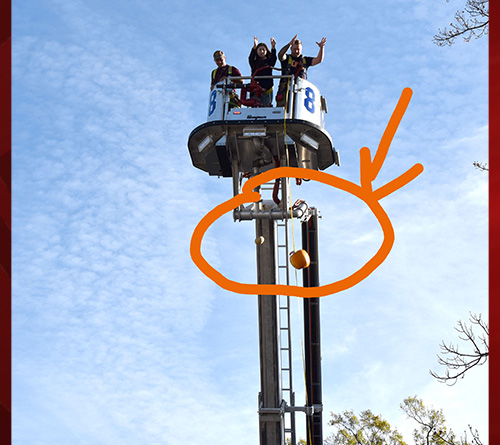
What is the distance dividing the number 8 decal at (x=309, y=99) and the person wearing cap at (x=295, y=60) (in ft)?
1.28

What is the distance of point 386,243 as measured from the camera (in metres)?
8.45

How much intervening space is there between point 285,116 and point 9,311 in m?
6.50

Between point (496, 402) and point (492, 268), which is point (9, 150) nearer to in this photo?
point (492, 268)

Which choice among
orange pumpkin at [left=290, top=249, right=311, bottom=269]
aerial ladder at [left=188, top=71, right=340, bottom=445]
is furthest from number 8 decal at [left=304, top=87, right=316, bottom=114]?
orange pumpkin at [left=290, top=249, right=311, bottom=269]

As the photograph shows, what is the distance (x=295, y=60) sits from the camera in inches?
520

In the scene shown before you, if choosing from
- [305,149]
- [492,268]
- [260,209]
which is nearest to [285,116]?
[305,149]

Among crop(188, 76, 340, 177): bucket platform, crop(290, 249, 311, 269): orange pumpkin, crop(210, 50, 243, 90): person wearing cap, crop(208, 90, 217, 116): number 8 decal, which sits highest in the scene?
crop(210, 50, 243, 90): person wearing cap

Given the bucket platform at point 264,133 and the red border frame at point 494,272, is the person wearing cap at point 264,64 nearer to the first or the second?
the bucket platform at point 264,133

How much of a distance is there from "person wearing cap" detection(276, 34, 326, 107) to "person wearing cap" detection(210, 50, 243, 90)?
82 cm

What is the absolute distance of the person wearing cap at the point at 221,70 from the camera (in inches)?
524

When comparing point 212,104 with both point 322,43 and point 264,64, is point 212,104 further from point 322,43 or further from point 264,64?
point 322,43

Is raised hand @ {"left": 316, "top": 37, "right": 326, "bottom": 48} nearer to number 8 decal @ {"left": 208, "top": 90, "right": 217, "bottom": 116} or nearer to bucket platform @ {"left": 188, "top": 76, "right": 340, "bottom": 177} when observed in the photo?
bucket platform @ {"left": 188, "top": 76, "right": 340, "bottom": 177}

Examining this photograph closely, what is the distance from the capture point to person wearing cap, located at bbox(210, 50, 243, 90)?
13320mm

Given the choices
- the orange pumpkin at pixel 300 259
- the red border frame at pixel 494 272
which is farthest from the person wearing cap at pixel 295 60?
the red border frame at pixel 494 272
